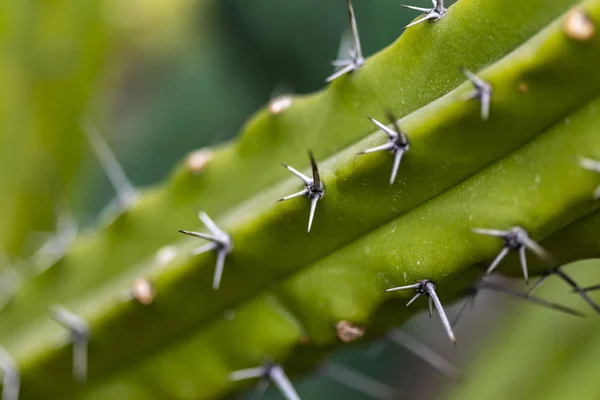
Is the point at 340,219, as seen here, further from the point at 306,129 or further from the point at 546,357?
the point at 546,357

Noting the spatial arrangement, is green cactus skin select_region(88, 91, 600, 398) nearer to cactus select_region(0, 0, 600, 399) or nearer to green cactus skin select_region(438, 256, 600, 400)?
cactus select_region(0, 0, 600, 399)

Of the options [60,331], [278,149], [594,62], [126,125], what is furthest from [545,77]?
[126,125]

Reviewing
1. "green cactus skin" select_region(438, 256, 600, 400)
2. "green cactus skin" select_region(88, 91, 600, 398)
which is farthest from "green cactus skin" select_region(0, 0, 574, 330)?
"green cactus skin" select_region(438, 256, 600, 400)

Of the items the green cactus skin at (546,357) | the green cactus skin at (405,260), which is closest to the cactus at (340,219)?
the green cactus skin at (405,260)

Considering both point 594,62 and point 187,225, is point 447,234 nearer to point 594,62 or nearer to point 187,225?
point 594,62

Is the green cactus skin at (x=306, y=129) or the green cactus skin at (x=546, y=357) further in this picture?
the green cactus skin at (x=546, y=357)

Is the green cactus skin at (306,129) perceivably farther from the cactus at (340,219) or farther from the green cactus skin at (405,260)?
the green cactus skin at (405,260)

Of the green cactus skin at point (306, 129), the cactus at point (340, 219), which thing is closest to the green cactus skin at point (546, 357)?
the cactus at point (340, 219)

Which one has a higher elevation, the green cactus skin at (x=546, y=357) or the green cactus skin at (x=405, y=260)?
the green cactus skin at (x=405, y=260)
